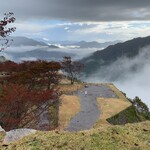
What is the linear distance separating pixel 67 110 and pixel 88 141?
37.9 meters

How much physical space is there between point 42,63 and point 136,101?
106 ft

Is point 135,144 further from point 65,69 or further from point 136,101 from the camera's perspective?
point 65,69

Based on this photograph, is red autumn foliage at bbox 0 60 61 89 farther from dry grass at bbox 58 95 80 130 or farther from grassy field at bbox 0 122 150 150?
grassy field at bbox 0 122 150 150

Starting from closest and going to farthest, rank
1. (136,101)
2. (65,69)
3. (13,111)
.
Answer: (13,111)
(136,101)
(65,69)

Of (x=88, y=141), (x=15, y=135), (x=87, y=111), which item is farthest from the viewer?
(x=87, y=111)

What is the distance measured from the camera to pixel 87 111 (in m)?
48.2

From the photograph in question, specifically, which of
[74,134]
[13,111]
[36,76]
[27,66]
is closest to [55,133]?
[74,134]

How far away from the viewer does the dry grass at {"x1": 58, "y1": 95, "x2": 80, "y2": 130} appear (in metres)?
41.2

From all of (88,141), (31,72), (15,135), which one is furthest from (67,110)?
(88,141)

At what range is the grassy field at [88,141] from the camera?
9.67 metres

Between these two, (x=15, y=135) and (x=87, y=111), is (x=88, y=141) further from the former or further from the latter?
(x=87, y=111)

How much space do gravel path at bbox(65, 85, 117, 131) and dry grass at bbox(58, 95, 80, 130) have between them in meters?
0.67

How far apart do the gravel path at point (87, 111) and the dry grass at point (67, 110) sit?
671 millimetres

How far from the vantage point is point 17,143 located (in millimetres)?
10141
